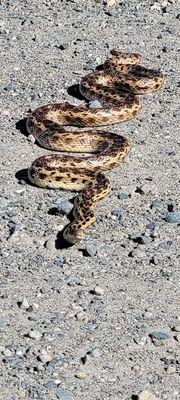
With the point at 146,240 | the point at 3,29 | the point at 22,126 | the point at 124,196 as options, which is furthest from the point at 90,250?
the point at 3,29

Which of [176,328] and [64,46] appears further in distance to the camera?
[64,46]

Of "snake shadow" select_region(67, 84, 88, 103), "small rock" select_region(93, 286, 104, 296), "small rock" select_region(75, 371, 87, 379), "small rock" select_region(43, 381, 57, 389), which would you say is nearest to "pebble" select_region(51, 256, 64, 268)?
"small rock" select_region(93, 286, 104, 296)

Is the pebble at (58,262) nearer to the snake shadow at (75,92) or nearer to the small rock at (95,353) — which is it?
the small rock at (95,353)

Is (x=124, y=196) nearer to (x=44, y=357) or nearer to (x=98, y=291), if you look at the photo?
(x=98, y=291)

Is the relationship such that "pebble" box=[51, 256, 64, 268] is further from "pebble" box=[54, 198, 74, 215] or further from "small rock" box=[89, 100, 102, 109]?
"small rock" box=[89, 100, 102, 109]

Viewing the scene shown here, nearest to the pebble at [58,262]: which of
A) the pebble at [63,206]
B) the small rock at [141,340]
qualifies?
the pebble at [63,206]

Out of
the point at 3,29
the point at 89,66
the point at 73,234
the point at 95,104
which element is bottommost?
the point at 3,29
